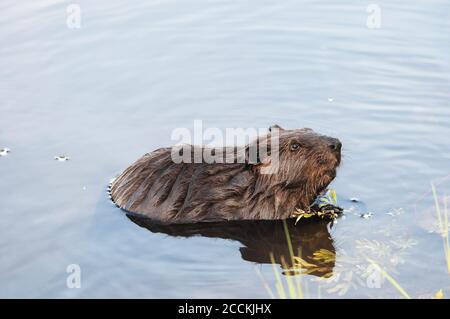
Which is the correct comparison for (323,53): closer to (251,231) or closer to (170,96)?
(170,96)

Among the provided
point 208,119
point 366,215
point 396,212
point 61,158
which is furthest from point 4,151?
point 396,212

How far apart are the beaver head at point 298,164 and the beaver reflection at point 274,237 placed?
0.28 metres

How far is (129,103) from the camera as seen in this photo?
33.7 ft

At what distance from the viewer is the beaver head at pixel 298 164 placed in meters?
7.85

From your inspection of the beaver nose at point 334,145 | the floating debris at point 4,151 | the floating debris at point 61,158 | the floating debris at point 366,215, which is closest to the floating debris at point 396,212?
the floating debris at point 366,215

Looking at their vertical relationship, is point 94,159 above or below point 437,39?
below

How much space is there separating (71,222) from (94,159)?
50.2 inches

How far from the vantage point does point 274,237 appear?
25.2ft

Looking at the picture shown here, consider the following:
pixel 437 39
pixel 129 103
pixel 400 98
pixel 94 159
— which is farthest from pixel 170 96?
pixel 437 39

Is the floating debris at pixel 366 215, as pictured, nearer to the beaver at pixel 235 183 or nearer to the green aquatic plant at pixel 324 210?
the green aquatic plant at pixel 324 210

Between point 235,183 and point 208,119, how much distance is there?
2098 mm

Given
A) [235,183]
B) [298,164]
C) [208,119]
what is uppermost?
[208,119]

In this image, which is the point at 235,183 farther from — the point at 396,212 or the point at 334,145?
the point at 396,212

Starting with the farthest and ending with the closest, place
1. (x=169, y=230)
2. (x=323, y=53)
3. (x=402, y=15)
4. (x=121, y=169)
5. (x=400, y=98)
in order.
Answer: (x=402, y=15), (x=323, y=53), (x=400, y=98), (x=121, y=169), (x=169, y=230)
